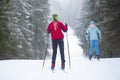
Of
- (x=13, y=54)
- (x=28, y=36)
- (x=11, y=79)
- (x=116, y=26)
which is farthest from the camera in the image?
(x=28, y=36)

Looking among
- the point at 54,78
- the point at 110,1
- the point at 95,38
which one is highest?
the point at 110,1

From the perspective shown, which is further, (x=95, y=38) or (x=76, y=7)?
(x=76, y=7)

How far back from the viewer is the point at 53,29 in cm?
962

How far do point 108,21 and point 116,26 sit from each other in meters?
0.86

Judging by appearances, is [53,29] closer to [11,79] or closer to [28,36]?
[11,79]

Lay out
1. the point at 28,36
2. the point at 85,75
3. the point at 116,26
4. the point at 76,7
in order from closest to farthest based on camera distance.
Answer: the point at 85,75, the point at 116,26, the point at 28,36, the point at 76,7

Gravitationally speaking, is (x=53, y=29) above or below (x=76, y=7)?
below

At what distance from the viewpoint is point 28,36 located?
99.0 feet

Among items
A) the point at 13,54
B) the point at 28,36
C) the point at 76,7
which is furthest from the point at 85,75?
the point at 76,7

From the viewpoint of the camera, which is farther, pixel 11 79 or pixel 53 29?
pixel 53 29

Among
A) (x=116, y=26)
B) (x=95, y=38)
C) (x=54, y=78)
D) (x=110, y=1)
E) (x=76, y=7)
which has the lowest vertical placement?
(x=54, y=78)

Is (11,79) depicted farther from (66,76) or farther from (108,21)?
(108,21)

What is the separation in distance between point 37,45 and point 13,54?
13.6 meters

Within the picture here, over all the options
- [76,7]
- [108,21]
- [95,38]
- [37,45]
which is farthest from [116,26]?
[76,7]
